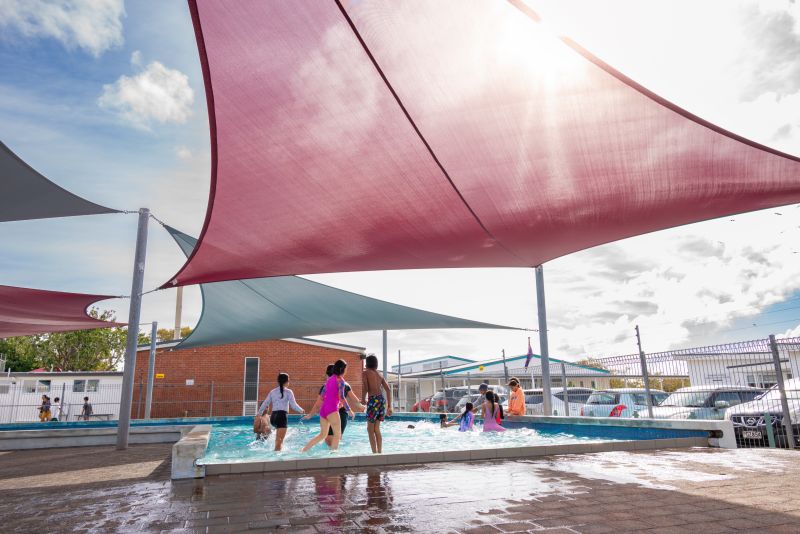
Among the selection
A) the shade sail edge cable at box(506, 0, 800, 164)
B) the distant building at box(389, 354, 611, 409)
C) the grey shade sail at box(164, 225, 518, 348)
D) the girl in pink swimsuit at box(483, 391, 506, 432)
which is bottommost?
the girl in pink swimsuit at box(483, 391, 506, 432)

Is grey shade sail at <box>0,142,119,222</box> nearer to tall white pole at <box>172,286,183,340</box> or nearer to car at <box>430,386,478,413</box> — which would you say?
car at <box>430,386,478,413</box>

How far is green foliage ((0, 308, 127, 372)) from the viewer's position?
1475 inches

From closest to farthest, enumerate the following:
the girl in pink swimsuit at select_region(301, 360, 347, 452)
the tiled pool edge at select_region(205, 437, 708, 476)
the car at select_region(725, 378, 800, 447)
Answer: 1. the tiled pool edge at select_region(205, 437, 708, 476)
2. the girl in pink swimsuit at select_region(301, 360, 347, 452)
3. the car at select_region(725, 378, 800, 447)

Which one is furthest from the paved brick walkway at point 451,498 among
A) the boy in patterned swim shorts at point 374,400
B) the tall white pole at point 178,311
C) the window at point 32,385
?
the tall white pole at point 178,311

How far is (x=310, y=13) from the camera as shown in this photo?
13.5 ft

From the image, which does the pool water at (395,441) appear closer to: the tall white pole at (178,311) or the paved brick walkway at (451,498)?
the paved brick walkway at (451,498)

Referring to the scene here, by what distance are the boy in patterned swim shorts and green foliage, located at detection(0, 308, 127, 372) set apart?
1403 inches

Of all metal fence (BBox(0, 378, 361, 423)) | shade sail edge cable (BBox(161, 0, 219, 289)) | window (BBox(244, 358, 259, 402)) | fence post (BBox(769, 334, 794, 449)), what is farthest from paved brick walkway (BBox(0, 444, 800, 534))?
window (BBox(244, 358, 259, 402))

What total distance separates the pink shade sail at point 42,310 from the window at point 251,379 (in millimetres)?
8800

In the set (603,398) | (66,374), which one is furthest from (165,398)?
(603,398)

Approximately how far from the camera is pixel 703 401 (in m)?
9.01

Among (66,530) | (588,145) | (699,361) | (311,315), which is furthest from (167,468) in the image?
(699,361)

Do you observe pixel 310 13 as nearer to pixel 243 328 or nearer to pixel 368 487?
pixel 368 487

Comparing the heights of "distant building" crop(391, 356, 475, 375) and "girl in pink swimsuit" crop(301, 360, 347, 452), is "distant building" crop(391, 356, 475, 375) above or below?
above
